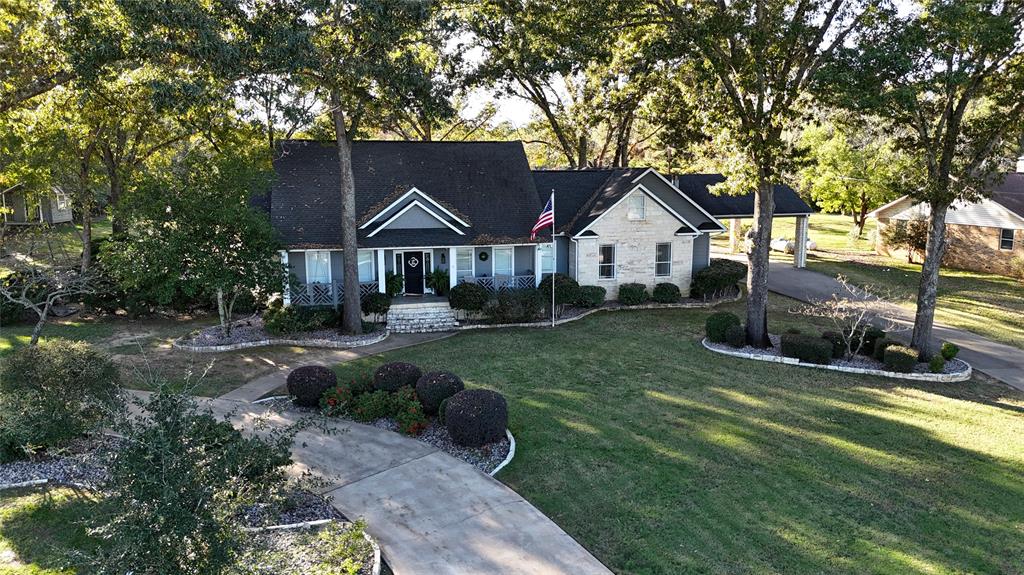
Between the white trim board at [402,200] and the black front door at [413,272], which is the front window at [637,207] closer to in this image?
the white trim board at [402,200]

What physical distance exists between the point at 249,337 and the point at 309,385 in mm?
7780

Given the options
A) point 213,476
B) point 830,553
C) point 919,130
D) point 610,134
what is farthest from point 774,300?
point 213,476

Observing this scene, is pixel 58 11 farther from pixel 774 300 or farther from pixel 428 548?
pixel 774 300

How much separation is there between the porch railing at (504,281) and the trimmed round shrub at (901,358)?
1258cm

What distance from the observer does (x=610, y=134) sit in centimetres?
3769

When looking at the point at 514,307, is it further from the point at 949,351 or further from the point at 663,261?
the point at 949,351

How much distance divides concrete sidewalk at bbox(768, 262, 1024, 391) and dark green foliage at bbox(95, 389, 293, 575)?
18939mm

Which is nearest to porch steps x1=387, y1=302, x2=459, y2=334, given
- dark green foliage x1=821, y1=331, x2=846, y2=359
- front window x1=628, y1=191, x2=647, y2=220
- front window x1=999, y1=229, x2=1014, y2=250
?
front window x1=628, y1=191, x2=647, y2=220

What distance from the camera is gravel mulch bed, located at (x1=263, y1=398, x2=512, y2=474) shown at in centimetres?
1234

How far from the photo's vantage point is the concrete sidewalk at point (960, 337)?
18.7m

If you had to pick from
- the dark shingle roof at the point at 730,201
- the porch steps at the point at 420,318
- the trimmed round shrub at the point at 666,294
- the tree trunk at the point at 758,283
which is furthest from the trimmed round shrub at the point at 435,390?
the dark shingle roof at the point at 730,201

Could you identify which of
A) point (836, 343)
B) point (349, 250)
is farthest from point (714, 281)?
point (349, 250)

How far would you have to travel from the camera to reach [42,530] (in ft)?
31.9

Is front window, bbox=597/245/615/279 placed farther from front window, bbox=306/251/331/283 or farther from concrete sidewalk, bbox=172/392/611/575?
concrete sidewalk, bbox=172/392/611/575
